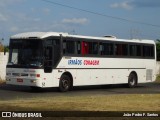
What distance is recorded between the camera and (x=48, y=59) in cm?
2355

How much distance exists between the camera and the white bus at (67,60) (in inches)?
921

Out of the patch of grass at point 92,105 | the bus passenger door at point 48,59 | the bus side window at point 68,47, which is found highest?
the bus side window at point 68,47

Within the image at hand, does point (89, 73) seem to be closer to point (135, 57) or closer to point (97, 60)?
point (97, 60)

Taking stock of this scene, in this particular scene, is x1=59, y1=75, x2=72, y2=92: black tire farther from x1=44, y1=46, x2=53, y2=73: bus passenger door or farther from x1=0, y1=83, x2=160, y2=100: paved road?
x1=44, y1=46, x2=53, y2=73: bus passenger door

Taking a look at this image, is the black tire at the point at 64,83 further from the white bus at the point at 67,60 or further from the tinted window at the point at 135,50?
the tinted window at the point at 135,50


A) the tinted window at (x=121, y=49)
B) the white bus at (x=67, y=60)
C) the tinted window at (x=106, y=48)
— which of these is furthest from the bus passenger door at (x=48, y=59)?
the tinted window at (x=121, y=49)

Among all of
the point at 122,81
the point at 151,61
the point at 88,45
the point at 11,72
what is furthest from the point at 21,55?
the point at 151,61

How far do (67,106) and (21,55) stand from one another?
8.72 meters

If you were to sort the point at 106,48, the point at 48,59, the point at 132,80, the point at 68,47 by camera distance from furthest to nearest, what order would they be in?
the point at 132,80
the point at 106,48
the point at 68,47
the point at 48,59

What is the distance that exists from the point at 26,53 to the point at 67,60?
2.18 metres

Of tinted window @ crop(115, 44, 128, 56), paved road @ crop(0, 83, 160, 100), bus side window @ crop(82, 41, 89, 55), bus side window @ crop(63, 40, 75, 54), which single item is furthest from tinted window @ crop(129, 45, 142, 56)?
bus side window @ crop(63, 40, 75, 54)

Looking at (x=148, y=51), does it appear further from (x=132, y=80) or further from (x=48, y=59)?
(x=48, y=59)

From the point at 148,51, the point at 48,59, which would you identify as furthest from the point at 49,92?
the point at 148,51

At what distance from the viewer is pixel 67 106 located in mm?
15664
